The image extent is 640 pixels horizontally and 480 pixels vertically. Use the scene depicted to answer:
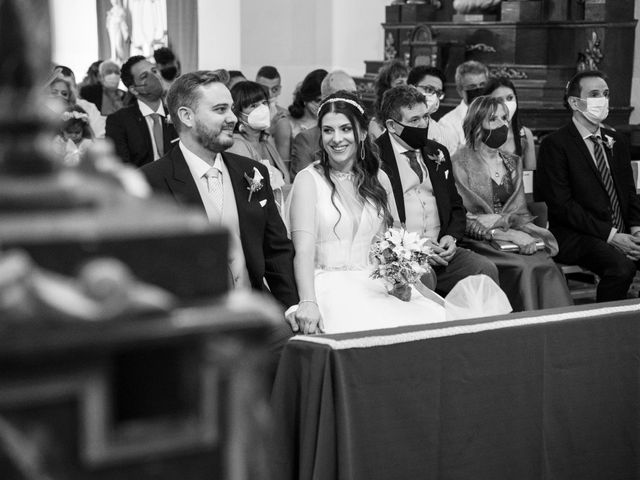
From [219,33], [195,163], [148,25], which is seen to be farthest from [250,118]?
[148,25]

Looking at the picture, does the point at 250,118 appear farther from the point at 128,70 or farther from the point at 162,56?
the point at 162,56

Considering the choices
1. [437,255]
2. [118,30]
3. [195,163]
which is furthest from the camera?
[118,30]

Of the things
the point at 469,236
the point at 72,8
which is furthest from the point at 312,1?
the point at 469,236

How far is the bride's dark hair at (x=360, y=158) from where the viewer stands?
5.22 meters

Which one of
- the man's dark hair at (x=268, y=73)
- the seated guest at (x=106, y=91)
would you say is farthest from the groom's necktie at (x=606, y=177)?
the seated guest at (x=106, y=91)

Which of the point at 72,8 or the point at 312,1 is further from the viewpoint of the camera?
the point at 72,8

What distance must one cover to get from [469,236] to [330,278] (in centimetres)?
166

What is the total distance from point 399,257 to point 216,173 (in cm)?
91

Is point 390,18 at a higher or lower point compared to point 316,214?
higher

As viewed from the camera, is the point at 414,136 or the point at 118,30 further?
the point at 118,30

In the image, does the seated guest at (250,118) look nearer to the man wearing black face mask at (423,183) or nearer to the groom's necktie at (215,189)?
the man wearing black face mask at (423,183)

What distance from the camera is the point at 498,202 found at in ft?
21.5

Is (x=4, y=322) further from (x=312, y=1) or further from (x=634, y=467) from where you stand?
(x=312, y=1)

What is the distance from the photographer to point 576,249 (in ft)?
21.6
